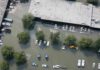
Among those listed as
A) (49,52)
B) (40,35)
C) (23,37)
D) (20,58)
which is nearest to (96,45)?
(49,52)

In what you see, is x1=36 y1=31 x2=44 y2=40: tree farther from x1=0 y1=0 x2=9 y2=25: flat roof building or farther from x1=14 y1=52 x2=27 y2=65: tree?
x1=0 y1=0 x2=9 y2=25: flat roof building

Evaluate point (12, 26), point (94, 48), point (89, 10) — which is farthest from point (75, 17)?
point (12, 26)

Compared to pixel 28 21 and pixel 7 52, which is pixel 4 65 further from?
pixel 28 21

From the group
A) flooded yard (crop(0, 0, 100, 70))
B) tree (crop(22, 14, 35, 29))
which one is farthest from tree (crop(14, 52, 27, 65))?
tree (crop(22, 14, 35, 29))

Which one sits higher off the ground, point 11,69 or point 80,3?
point 80,3

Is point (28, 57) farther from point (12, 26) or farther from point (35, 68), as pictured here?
point (12, 26)
